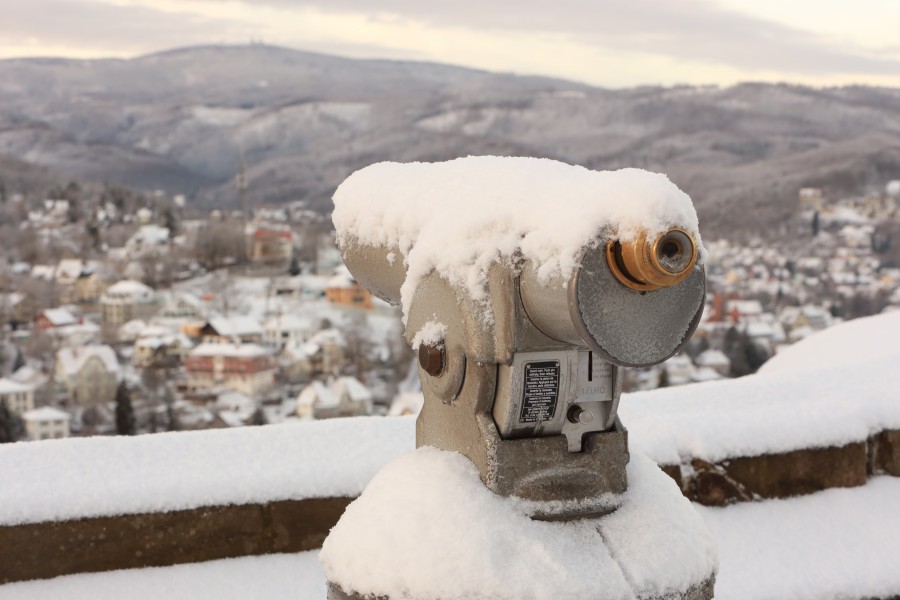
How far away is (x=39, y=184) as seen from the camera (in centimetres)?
7544

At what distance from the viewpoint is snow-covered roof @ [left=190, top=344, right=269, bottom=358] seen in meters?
43.0

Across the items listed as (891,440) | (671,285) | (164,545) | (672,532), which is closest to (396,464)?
(672,532)

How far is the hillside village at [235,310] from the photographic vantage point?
3697 centimetres

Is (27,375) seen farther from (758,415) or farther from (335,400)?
(758,415)

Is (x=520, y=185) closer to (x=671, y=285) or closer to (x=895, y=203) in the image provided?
(x=671, y=285)

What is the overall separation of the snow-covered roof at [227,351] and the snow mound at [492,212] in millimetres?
41518

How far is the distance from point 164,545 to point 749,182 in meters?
60.5

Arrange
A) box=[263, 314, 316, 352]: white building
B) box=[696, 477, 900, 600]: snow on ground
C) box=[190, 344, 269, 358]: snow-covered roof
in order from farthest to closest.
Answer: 1. box=[263, 314, 316, 352]: white building
2. box=[190, 344, 269, 358]: snow-covered roof
3. box=[696, 477, 900, 600]: snow on ground

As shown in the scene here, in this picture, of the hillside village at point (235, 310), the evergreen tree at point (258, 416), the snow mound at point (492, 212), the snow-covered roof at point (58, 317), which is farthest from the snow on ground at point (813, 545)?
the snow-covered roof at point (58, 317)

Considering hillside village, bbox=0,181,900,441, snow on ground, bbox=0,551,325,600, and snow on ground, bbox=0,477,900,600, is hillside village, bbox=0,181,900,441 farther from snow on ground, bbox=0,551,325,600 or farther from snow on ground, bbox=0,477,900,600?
snow on ground, bbox=0,551,325,600

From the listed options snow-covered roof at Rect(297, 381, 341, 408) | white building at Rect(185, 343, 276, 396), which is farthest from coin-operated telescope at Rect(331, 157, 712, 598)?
white building at Rect(185, 343, 276, 396)

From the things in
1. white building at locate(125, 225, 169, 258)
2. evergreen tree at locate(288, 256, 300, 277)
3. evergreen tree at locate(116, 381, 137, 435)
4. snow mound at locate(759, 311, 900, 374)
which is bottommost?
evergreen tree at locate(288, 256, 300, 277)

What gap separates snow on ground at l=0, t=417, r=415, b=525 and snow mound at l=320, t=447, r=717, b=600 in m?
1.15

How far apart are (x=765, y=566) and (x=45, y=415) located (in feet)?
111
